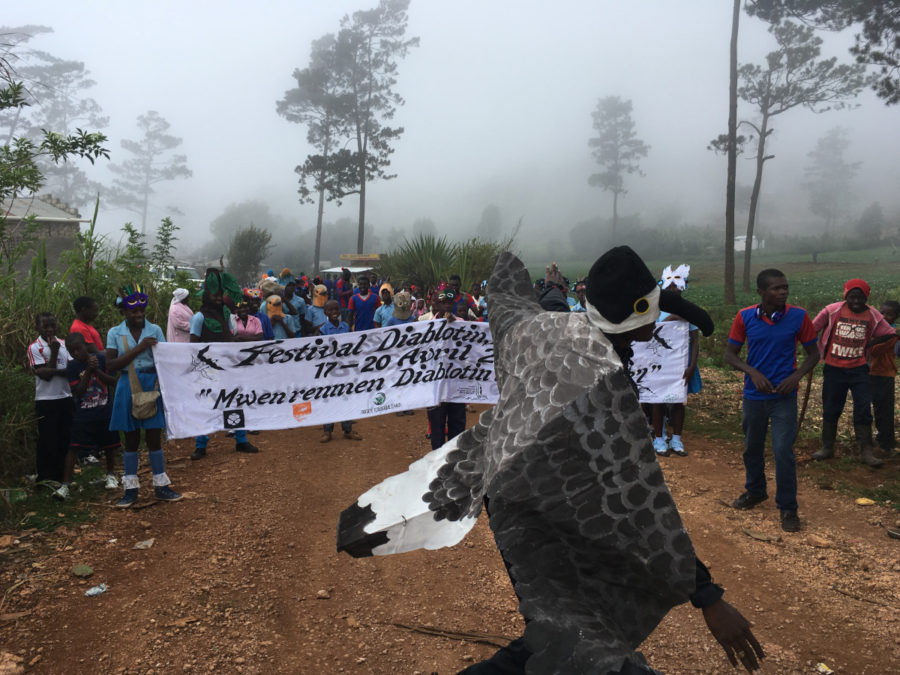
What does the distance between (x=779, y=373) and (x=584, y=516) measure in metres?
4.22

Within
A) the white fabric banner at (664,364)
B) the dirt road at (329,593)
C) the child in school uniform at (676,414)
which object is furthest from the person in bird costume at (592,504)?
the child in school uniform at (676,414)

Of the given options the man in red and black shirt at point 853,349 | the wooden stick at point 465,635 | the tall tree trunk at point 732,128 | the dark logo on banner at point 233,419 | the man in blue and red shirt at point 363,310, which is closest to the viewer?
the wooden stick at point 465,635

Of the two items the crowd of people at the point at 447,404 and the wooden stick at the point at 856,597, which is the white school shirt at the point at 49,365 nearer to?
the crowd of people at the point at 447,404

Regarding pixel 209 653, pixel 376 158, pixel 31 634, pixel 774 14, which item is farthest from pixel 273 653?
Result: pixel 376 158

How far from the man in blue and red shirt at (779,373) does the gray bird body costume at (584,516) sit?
3942 mm

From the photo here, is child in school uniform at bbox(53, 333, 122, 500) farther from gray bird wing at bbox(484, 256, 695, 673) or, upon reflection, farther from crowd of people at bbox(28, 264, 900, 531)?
gray bird wing at bbox(484, 256, 695, 673)

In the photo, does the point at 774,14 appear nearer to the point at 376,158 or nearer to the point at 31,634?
the point at 376,158

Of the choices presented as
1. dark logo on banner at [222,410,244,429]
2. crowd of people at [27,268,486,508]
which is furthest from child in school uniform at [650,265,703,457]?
dark logo on banner at [222,410,244,429]

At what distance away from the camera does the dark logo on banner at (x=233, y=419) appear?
5941 millimetres

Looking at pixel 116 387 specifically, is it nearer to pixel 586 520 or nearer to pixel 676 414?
pixel 586 520

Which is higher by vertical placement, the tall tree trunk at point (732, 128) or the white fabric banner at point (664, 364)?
the tall tree trunk at point (732, 128)

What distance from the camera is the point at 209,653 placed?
136 inches

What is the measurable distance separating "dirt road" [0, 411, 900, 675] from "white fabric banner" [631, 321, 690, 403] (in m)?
1.40

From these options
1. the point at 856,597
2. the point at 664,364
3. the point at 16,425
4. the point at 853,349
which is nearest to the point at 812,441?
the point at 853,349
